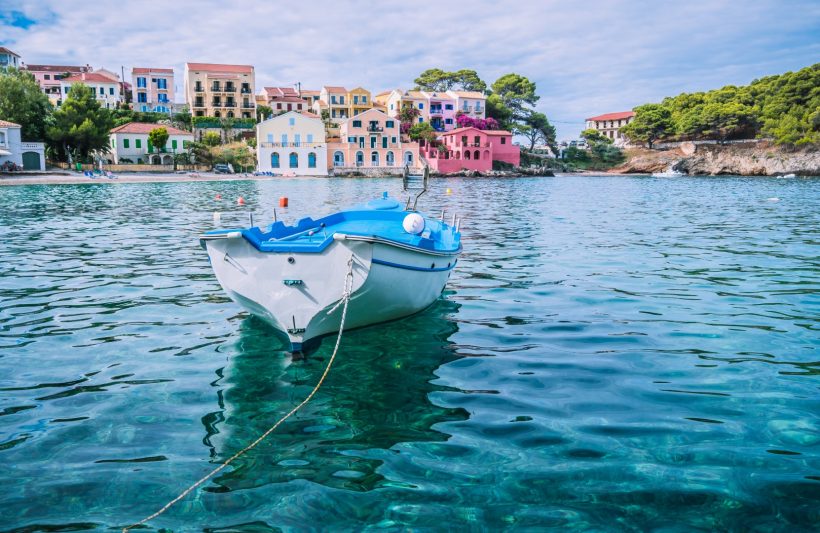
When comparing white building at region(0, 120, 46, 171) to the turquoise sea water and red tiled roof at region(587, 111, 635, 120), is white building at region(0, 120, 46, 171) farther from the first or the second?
red tiled roof at region(587, 111, 635, 120)

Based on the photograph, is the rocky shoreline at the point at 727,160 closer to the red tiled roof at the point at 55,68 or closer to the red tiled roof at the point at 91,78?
the red tiled roof at the point at 91,78

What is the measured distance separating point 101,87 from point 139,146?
932 inches

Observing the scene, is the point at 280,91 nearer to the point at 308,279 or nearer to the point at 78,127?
the point at 78,127

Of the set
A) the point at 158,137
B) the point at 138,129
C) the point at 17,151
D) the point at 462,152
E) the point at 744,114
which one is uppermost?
the point at 744,114

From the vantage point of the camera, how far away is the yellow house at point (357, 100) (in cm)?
8856

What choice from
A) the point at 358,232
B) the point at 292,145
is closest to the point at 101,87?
the point at 292,145

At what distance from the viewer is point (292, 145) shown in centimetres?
7269

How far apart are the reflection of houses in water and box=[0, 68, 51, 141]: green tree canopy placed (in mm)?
60663

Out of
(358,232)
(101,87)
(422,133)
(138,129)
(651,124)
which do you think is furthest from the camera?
(651,124)

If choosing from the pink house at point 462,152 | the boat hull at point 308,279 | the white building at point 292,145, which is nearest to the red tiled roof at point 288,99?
the white building at point 292,145

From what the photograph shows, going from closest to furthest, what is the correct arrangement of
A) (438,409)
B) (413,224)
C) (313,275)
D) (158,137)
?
(438,409), (313,275), (413,224), (158,137)

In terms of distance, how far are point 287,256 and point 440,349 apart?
226 cm

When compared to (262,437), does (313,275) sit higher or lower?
higher

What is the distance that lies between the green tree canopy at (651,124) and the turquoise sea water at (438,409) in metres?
98.8
